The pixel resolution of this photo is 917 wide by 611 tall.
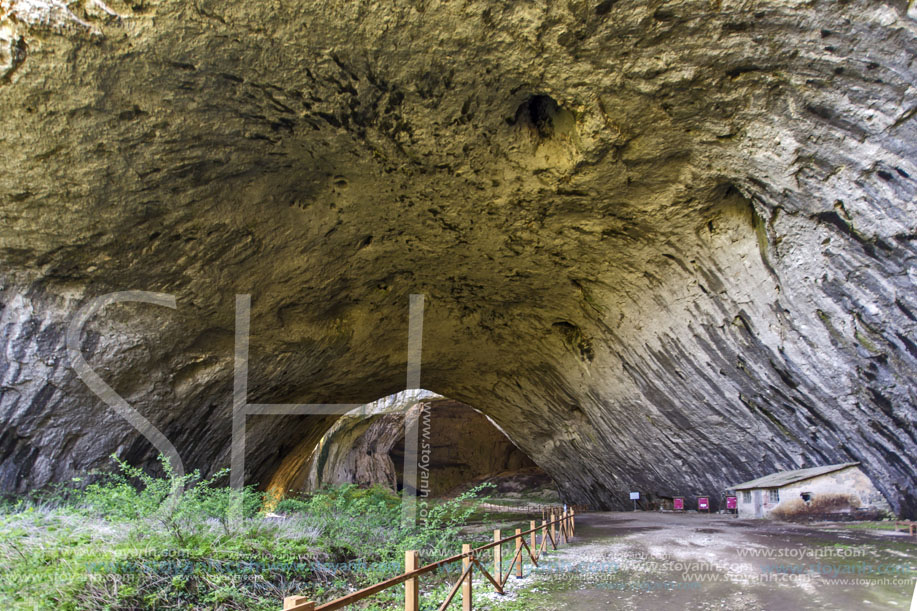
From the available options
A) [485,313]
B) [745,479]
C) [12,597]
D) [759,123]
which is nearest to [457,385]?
[485,313]

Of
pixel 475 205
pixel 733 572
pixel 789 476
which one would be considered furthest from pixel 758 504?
pixel 475 205

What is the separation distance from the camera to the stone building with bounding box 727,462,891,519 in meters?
11.1

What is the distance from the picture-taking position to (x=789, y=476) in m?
12.0

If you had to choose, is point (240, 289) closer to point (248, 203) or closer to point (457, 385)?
point (248, 203)

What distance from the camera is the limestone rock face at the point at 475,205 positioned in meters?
6.15

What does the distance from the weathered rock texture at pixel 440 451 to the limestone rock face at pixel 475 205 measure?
66.5 feet

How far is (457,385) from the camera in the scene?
59.6ft

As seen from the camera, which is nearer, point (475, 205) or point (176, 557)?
point (176, 557)

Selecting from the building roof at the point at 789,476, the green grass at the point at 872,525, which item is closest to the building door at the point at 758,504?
the building roof at the point at 789,476

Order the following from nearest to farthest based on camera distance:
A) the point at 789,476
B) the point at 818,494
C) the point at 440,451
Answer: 1. the point at 818,494
2. the point at 789,476
3. the point at 440,451

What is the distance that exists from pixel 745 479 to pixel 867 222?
867 cm

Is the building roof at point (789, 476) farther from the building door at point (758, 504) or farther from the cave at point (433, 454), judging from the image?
the cave at point (433, 454)

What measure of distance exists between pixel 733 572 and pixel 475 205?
20.8ft
